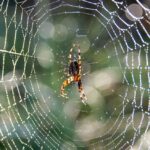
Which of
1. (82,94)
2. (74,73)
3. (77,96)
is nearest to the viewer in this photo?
(74,73)

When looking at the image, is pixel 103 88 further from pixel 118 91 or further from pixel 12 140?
pixel 12 140

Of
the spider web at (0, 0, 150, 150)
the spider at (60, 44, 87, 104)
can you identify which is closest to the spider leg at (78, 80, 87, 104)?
the spider at (60, 44, 87, 104)

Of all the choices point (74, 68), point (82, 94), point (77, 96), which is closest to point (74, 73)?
point (74, 68)

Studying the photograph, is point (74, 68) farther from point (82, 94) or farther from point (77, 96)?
point (77, 96)

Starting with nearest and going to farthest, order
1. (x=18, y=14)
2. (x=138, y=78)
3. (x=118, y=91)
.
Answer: (x=138, y=78)
(x=118, y=91)
(x=18, y=14)

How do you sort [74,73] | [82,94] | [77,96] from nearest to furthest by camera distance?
[74,73] → [82,94] → [77,96]

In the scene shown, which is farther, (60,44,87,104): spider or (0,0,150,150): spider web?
(0,0,150,150): spider web

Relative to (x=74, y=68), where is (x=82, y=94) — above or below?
below

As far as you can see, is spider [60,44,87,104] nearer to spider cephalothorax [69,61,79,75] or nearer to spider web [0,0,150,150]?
spider cephalothorax [69,61,79,75]

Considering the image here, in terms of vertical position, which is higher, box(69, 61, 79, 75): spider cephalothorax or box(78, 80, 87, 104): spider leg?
box(69, 61, 79, 75): spider cephalothorax

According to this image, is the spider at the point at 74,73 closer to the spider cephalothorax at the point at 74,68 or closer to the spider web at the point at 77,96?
the spider cephalothorax at the point at 74,68

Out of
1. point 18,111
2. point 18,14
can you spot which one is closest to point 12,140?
point 18,111
